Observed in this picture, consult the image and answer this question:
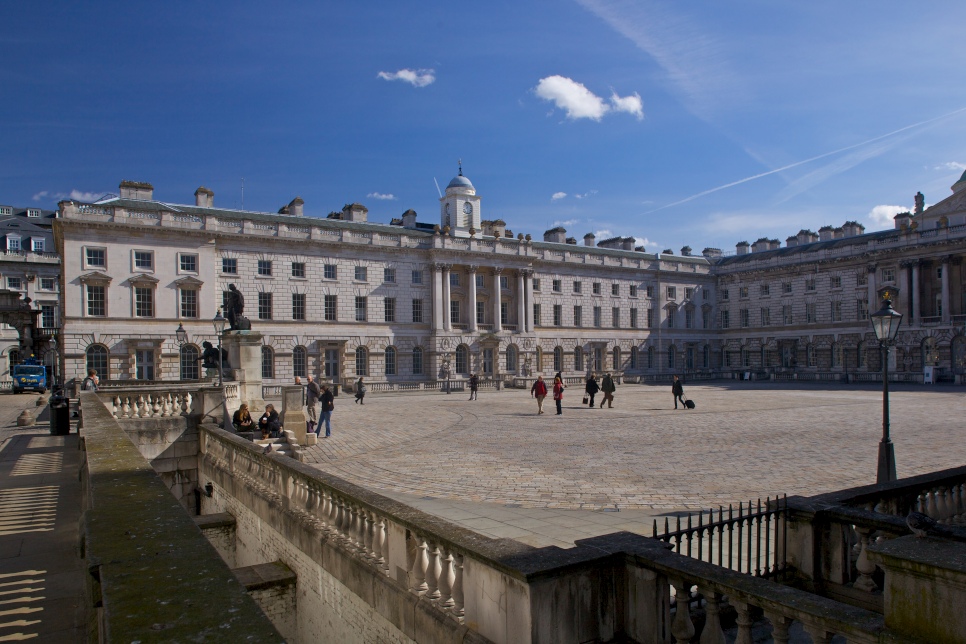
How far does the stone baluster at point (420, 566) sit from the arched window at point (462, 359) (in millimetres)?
51555

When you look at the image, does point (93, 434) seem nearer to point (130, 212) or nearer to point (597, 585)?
point (597, 585)

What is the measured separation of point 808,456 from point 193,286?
4132cm

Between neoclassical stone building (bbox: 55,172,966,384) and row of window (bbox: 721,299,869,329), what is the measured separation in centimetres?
16

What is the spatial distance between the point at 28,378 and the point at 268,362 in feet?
66.8

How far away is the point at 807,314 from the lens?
66.6m

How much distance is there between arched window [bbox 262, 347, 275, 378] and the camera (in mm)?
48438

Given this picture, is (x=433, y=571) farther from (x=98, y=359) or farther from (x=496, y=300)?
(x=496, y=300)

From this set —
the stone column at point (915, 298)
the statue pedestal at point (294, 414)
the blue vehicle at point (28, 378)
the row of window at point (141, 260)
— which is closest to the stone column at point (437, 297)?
the row of window at point (141, 260)

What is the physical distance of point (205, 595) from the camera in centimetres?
268

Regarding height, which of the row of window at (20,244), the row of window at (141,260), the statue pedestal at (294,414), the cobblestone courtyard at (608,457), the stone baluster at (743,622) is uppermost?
the row of window at (20,244)

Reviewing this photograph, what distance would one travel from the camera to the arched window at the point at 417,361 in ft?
181

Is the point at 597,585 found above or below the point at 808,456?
above

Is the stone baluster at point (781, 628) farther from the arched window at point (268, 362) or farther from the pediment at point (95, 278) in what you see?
the arched window at point (268, 362)

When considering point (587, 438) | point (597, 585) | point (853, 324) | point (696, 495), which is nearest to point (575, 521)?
point (696, 495)
